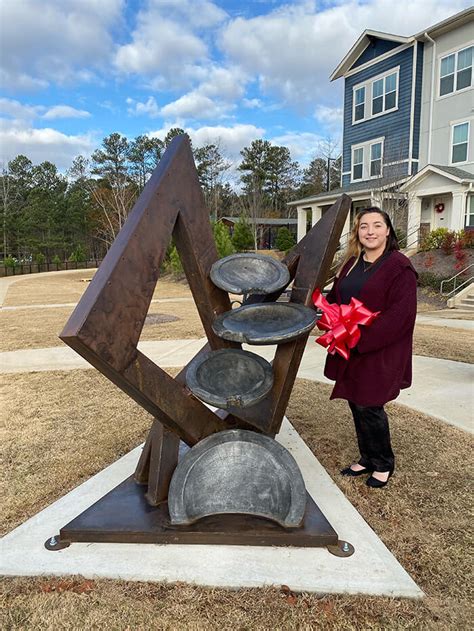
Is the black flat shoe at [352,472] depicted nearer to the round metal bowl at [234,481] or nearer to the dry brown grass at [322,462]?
the dry brown grass at [322,462]

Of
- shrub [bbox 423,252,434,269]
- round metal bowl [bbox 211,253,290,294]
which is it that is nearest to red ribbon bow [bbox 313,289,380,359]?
round metal bowl [bbox 211,253,290,294]

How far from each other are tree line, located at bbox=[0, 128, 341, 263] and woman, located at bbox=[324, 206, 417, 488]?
38353 millimetres

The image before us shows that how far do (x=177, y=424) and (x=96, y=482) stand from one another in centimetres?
106

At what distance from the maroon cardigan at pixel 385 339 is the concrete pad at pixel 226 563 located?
0.81 metres

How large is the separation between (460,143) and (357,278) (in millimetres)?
17026

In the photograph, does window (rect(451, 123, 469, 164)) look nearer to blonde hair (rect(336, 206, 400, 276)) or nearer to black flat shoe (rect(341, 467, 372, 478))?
blonde hair (rect(336, 206, 400, 276))

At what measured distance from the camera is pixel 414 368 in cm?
604

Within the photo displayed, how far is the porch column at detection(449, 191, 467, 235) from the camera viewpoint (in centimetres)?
1608

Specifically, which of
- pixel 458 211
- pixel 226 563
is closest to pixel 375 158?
pixel 458 211

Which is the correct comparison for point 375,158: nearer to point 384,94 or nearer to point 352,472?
point 384,94

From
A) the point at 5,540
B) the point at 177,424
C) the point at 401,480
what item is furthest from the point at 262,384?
the point at 5,540

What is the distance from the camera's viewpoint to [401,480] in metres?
3.28

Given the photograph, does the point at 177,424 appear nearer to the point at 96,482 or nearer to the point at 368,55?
the point at 96,482

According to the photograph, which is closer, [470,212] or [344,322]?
[344,322]
